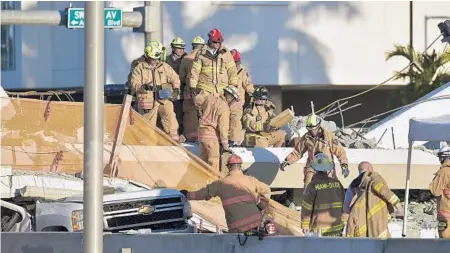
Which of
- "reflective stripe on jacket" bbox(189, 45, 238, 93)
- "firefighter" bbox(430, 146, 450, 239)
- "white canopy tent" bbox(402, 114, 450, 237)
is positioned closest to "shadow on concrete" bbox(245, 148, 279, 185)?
"reflective stripe on jacket" bbox(189, 45, 238, 93)

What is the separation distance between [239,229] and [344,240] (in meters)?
2.69

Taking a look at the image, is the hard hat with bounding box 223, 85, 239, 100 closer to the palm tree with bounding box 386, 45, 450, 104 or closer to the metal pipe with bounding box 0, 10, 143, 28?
the metal pipe with bounding box 0, 10, 143, 28

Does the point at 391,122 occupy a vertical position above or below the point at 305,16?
below

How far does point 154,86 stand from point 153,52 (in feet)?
1.61

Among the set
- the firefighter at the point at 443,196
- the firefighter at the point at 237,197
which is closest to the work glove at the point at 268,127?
the firefighter at the point at 443,196

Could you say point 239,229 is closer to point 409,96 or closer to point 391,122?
point 391,122

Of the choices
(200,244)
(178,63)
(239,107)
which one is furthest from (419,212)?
(200,244)

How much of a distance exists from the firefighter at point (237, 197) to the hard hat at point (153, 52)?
13.9ft

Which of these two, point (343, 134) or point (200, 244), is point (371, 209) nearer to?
point (200, 244)

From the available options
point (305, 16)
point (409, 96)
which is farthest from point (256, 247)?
point (305, 16)

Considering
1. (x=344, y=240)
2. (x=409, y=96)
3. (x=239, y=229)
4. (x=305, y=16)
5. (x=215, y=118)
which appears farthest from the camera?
(x=305, y=16)

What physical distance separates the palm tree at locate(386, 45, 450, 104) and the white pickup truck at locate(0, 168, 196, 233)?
45.8 ft

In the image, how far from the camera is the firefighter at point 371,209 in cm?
1333

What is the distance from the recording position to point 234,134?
17.8m
